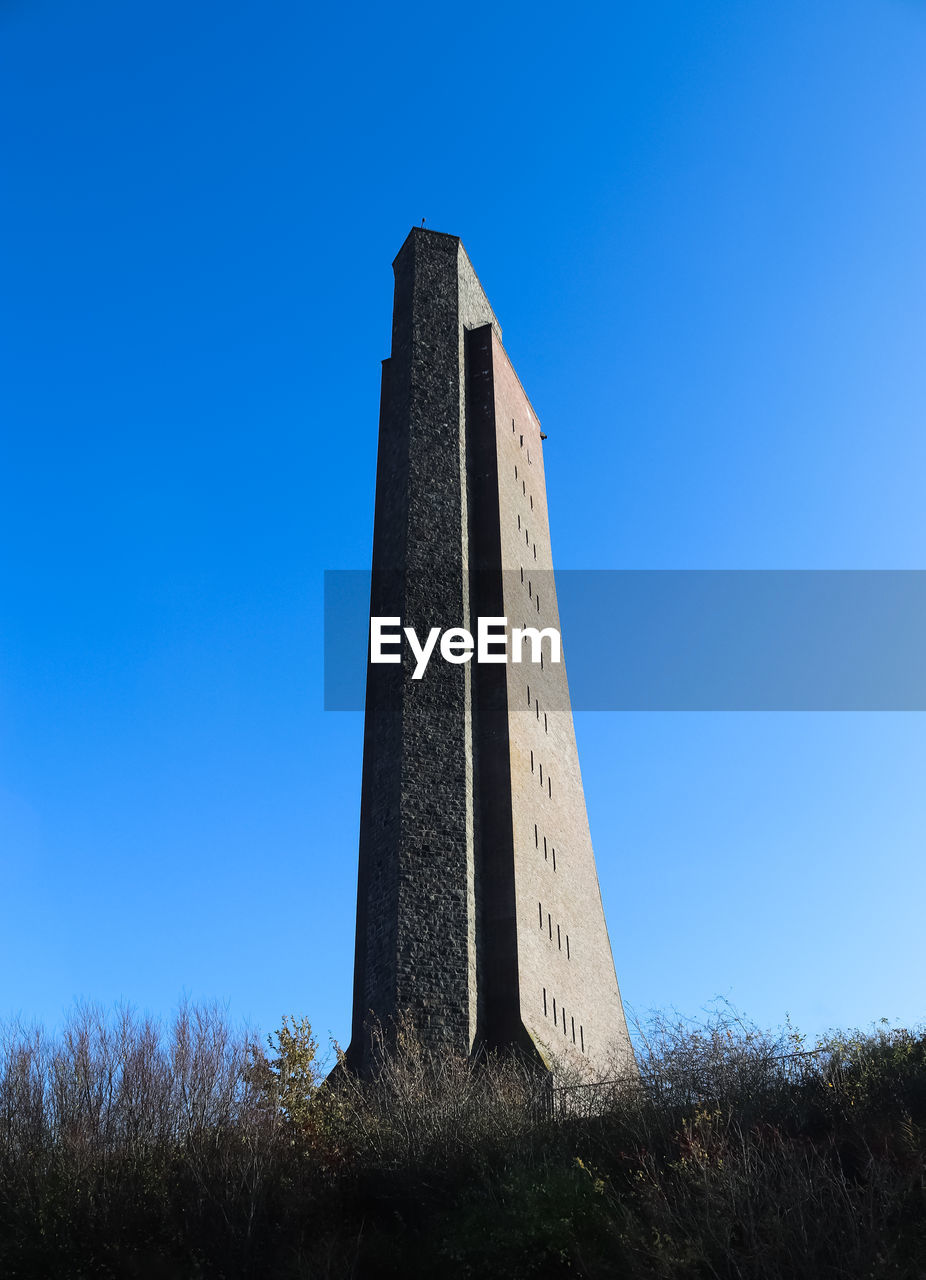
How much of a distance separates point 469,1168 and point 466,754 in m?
11.3

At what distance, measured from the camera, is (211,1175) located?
18703 mm

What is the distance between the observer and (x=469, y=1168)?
18266 mm

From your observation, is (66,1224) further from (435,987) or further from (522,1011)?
(522,1011)

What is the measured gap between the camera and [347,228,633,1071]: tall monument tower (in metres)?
25.6

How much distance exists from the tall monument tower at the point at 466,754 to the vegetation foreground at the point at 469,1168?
325 cm

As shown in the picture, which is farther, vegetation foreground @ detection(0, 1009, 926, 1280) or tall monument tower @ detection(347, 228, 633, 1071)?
tall monument tower @ detection(347, 228, 633, 1071)

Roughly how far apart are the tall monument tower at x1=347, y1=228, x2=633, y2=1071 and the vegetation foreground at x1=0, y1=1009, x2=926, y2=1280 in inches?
128

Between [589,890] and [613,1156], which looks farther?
[589,890]

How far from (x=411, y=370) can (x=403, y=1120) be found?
20794 millimetres

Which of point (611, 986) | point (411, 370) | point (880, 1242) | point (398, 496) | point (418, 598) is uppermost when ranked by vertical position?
point (411, 370)

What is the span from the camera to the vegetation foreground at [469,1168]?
14570 mm

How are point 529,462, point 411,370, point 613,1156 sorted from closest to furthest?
point 613,1156
point 411,370
point 529,462

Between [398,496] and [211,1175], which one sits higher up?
[398,496]

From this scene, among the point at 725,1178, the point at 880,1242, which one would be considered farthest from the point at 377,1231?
the point at 880,1242
